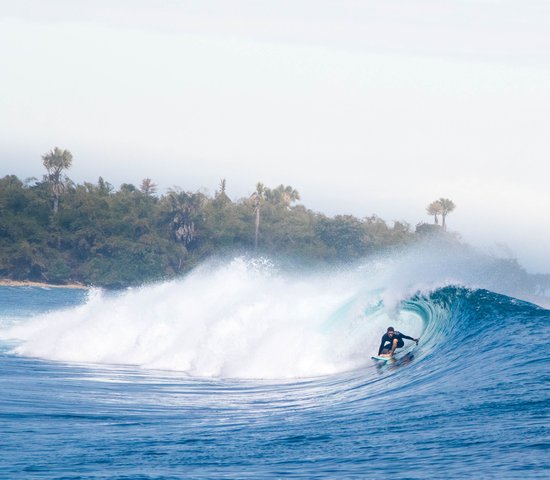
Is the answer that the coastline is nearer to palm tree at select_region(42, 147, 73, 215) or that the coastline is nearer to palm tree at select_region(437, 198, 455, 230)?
palm tree at select_region(42, 147, 73, 215)

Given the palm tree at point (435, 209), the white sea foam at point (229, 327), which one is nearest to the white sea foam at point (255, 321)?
the white sea foam at point (229, 327)

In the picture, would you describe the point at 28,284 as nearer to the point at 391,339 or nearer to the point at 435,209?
the point at 435,209

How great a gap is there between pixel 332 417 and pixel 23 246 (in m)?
88.2

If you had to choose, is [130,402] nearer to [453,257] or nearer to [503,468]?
[503,468]

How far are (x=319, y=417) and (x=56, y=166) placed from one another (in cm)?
9878

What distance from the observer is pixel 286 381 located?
19938mm

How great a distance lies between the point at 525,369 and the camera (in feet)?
48.8

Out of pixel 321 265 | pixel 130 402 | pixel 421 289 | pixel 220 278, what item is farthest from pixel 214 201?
pixel 130 402

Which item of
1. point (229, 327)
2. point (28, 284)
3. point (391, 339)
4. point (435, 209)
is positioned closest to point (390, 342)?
point (391, 339)

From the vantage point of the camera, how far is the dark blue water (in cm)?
1037

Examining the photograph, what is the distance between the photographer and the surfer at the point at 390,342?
20.2m

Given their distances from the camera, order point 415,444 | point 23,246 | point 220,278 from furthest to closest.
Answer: point 23,246
point 220,278
point 415,444

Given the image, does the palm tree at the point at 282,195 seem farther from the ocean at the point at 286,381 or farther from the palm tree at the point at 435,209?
the ocean at the point at 286,381

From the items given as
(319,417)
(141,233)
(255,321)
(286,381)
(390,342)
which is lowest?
(319,417)
